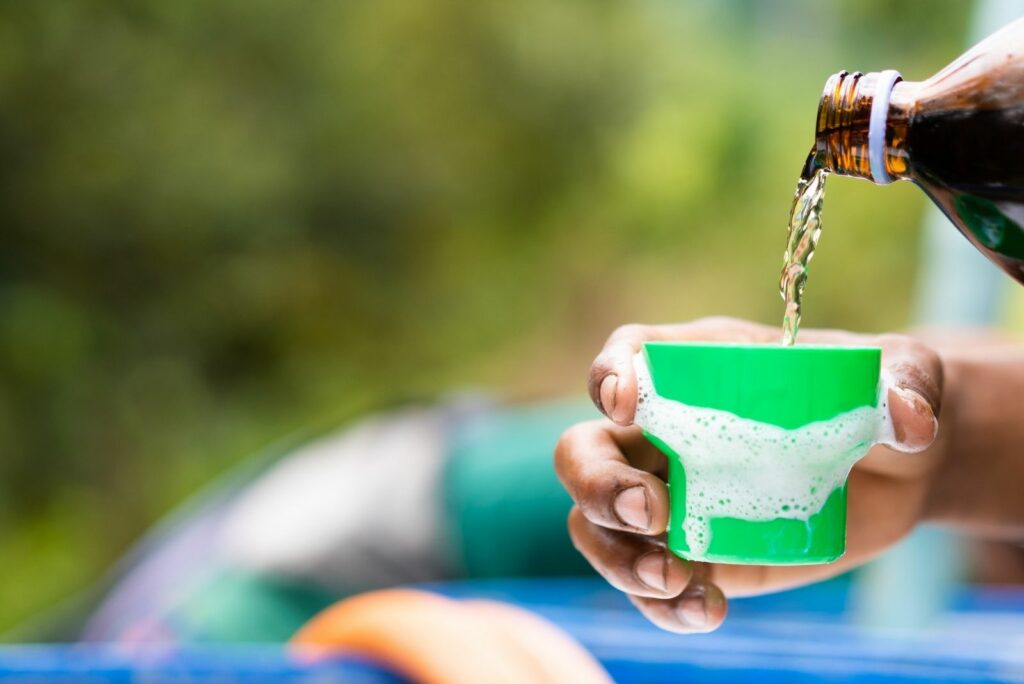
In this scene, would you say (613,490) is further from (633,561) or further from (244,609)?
(244,609)

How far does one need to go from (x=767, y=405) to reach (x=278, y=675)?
0.62m

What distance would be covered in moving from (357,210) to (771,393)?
13.2 ft

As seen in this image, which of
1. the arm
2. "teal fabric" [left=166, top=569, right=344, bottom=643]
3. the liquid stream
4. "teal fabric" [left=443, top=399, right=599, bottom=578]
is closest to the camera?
the liquid stream

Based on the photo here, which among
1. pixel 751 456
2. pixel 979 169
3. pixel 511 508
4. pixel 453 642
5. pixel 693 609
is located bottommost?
pixel 511 508

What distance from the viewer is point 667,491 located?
→ 0.55 m

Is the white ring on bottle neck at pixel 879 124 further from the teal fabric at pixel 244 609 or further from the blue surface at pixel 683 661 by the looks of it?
the teal fabric at pixel 244 609

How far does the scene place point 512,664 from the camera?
2.87 ft

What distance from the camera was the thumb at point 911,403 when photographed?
1.67ft

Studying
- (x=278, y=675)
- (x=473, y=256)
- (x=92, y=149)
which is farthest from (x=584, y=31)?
(x=278, y=675)

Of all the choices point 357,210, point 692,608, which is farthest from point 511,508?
point 357,210

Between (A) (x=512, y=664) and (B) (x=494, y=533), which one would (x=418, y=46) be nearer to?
(B) (x=494, y=533)

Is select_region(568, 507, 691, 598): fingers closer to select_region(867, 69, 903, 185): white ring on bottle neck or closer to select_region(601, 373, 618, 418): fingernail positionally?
select_region(601, 373, 618, 418): fingernail

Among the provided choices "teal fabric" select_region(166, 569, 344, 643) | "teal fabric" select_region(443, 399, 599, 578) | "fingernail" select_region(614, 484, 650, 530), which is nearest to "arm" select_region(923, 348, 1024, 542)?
"fingernail" select_region(614, 484, 650, 530)

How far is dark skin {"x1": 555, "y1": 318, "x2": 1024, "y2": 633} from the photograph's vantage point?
541 mm
